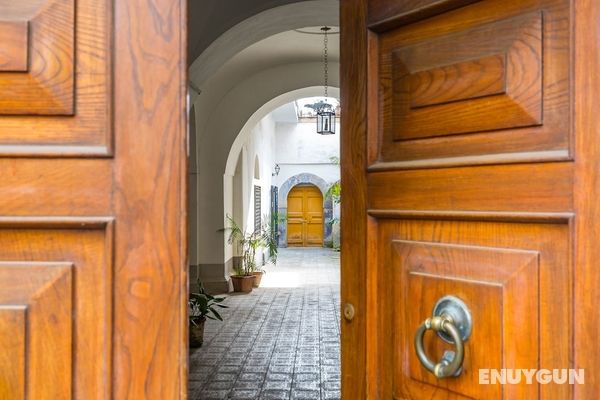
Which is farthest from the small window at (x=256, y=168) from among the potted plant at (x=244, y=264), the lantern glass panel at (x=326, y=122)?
the lantern glass panel at (x=326, y=122)

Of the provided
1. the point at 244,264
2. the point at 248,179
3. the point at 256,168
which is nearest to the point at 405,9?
the point at 244,264

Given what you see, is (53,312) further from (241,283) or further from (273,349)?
(241,283)

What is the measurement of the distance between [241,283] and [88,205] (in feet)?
22.0

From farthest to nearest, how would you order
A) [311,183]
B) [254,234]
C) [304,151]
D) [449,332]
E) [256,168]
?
[311,183] < [304,151] < [256,168] < [254,234] < [449,332]

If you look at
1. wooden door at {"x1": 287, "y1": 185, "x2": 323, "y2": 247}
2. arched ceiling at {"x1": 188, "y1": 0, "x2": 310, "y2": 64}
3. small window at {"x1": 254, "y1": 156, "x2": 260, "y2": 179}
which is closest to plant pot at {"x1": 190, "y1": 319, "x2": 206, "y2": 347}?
arched ceiling at {"x1": 188, "y1": 0, "x2": 310, "y2": 64}

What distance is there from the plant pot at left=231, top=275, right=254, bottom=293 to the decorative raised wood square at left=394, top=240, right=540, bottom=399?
21.0 ft

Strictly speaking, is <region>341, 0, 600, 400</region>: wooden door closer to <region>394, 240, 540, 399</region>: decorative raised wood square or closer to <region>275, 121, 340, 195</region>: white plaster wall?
<region>394, 240, 540, 399</region>: decorative raised wood square

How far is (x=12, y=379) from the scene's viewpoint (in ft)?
2.58

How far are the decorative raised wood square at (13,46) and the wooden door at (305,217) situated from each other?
1689 centimetres

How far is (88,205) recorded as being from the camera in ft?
2.60

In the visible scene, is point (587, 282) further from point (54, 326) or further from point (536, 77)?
point (54, 326)

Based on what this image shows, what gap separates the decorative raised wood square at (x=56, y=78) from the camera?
2.58 ft

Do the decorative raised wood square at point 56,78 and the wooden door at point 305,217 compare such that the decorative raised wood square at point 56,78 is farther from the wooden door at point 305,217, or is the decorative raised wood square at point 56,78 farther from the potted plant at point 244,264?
the wooden door at point 305,217

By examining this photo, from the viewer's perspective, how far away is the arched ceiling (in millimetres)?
3695
